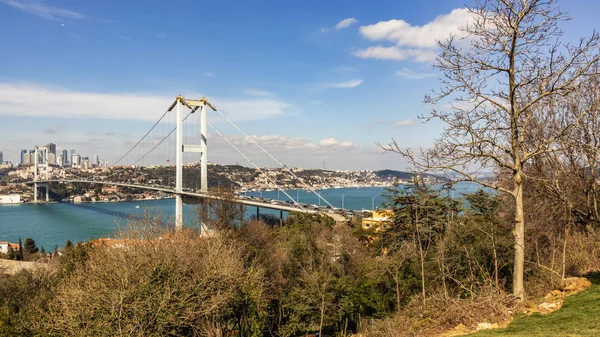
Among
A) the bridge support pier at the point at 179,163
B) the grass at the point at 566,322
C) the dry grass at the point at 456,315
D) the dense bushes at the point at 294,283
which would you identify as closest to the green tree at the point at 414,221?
the dense bushes at the point at 294,283

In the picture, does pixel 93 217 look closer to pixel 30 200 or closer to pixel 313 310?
pixel 30 200

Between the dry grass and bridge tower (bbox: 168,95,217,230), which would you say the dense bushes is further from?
bridge tower (bbox: 168,95,217,230)

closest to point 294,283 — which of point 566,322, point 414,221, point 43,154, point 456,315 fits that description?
point 414,221

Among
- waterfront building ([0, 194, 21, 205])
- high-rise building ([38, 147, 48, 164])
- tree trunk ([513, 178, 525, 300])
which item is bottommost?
waterfront building ([0, 194, 21, 205])

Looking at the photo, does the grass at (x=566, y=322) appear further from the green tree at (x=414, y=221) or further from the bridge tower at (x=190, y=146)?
the bridge tower at (x=190, y=146)

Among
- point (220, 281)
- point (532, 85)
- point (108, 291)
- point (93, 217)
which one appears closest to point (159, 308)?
point (108, 291)

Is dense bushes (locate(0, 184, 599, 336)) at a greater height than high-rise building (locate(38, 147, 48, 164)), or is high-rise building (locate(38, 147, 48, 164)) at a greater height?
high-rise building (locate(38, 147, 48, 164))

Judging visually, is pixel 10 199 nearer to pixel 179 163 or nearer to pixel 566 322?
pixel 179 163

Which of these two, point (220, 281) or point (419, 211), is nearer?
point (220, 281)

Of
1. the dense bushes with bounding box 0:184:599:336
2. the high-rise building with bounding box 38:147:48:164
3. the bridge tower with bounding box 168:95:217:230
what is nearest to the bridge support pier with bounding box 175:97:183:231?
the bridge tower with bounding box 168:95:217:230
